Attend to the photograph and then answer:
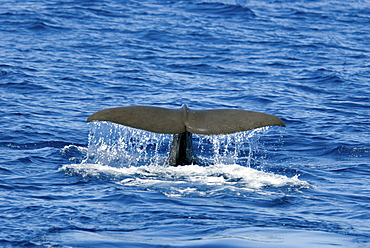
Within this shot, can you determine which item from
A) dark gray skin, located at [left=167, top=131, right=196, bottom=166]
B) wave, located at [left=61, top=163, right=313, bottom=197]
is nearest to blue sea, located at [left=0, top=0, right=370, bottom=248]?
wave, located at [left=61, top=163, right=313, bottom=197]

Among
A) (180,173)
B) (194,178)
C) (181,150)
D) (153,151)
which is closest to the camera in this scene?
(194,178)

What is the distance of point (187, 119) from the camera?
29.0 ft

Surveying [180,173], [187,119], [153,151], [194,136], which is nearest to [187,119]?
[187,119]

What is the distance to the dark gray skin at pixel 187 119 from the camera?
847cm

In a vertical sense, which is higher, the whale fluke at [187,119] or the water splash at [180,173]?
the whale fluke at [187,119]

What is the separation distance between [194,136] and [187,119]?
12.2 feet

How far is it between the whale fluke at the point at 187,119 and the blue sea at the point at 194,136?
0.74m

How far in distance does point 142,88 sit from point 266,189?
7.91m

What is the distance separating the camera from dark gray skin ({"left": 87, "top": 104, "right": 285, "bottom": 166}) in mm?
8469

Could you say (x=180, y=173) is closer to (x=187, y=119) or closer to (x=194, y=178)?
(x=194, y=178)

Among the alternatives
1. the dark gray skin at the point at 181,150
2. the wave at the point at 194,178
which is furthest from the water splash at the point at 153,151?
the wave at the point at 194,178

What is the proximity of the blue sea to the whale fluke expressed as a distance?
74 cm

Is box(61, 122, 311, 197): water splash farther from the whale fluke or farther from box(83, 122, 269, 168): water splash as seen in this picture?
the whale fluke

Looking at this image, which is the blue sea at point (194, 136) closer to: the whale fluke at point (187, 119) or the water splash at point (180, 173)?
the water splash at point (180, 173)
